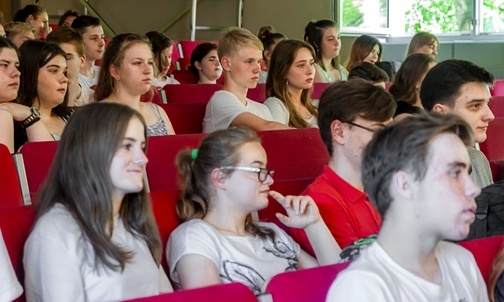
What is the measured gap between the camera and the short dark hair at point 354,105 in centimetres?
269

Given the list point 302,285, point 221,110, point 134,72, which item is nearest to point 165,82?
point 221,110

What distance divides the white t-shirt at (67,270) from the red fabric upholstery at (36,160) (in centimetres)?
73

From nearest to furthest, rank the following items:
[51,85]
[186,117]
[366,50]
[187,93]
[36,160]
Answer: [36,160] → [51,85] → [186,117] → [187,93] → [366,50]

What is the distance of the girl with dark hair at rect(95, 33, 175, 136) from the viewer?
13.2 feet

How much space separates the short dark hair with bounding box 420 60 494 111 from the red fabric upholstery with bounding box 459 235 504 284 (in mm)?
1140

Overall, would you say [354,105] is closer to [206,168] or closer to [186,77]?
[206,168]

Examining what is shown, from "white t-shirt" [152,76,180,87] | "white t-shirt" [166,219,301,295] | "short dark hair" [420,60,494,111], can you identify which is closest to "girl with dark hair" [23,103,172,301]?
"white t-shirt" [166,219,301,295]

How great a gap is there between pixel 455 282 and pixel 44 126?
81.2 inches

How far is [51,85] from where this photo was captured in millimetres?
3697

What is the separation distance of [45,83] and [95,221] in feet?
5.65

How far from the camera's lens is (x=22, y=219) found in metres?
2.17

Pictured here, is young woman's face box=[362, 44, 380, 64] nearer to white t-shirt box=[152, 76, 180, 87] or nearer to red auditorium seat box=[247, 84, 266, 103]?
white t-shirt box=[152, 76, 180, 87]

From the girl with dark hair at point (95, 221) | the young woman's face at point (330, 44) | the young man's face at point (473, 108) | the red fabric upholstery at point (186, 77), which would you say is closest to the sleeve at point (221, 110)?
the young man's face at point (473, 108)

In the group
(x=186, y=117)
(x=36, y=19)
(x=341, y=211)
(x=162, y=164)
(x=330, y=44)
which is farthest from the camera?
(x=36, y=19)
